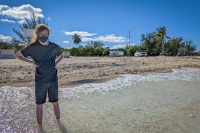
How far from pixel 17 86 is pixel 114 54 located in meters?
37.0

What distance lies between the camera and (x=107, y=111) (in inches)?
175

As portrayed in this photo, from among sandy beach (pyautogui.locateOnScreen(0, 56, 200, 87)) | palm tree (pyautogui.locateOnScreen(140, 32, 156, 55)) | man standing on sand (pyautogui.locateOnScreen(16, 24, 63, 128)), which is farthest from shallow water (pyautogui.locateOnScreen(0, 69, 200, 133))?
palm tree (pyautogui.locateOnScreen(140, 32, 156, 55))

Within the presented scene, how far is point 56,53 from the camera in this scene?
3.53 meters

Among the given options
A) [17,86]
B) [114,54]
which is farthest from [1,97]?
[114,54]

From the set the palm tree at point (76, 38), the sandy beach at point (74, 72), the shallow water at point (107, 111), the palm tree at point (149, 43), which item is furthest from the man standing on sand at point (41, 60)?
the palm tree at point (76, 38)

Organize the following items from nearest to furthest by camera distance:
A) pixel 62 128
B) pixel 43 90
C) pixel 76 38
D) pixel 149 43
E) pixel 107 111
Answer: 1. pixel 43 90
2. pixel 62 128
3. pixel 107 111
4. pixel 149 43
5. pixel 76 38

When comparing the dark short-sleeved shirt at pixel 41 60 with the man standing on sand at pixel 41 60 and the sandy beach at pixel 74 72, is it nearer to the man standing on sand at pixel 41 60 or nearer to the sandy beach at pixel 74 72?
the man standing on sand at pixel 41 60

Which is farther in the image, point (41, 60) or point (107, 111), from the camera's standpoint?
point (107, 111)

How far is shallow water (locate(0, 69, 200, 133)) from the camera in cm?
354

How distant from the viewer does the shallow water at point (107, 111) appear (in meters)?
3.54

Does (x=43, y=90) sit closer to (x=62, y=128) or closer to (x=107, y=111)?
(x=62, y=128)

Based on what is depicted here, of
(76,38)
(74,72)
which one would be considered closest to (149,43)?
(76,38)

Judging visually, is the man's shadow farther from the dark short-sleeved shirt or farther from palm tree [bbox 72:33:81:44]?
palm tree [bbox 72:33:81:44]

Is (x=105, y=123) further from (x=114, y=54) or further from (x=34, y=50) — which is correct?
(x=114, y=54)
